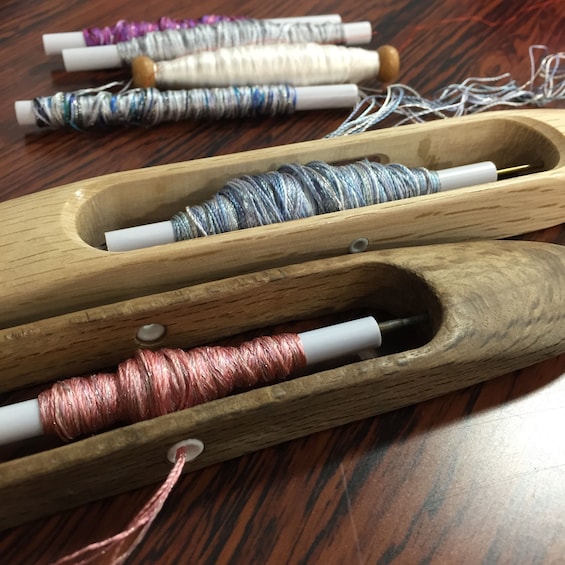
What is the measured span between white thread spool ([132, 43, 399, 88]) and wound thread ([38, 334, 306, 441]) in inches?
17.8

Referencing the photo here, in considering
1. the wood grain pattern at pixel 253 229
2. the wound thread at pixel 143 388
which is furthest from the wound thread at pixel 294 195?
the wound thread at pixel 143 388

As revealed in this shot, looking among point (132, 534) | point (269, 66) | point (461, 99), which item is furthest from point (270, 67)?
point (132, 534)

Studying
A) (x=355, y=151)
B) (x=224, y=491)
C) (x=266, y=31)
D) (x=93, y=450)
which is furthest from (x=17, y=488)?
(x=266, y=31)

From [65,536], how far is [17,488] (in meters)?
0.10

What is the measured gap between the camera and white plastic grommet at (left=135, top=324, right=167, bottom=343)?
0.56 meters

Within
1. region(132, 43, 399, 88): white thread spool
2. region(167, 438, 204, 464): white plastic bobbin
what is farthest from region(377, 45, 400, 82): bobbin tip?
region(167, 438, 204, 464): white plastic bobbin

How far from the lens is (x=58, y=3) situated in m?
0.98

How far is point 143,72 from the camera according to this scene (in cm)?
81

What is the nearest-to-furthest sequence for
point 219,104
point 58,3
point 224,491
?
point 224,491 < point 219,104 < point 58,3

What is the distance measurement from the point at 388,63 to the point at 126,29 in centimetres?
39

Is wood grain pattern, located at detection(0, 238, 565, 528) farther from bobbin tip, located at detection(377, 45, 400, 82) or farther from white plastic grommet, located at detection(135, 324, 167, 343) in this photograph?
bobbin tip, located at detection(377, 45, 400, 82)

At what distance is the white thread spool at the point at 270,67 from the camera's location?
833mm

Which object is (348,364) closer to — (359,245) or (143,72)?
(359,245)

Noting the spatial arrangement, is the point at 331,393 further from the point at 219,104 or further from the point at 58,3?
the point at 58,3
